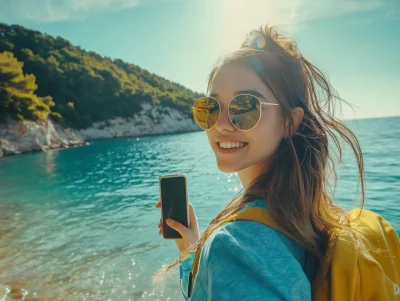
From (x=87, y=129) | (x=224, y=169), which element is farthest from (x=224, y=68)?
(x=87, y=129)

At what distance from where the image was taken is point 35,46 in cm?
5656

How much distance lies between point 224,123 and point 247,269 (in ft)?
2.61

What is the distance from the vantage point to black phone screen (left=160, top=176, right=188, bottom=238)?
187cm

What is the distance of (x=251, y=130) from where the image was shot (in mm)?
1259

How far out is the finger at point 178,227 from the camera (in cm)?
181

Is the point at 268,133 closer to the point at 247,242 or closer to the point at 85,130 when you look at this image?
the point at 247,242

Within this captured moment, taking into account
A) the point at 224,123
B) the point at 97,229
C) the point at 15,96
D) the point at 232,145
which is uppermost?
the point at 15,96

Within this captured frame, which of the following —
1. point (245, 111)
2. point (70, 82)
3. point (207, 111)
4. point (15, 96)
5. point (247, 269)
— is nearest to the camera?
point (247, 269)

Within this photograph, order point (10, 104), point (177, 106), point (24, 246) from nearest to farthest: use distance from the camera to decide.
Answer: point (24, 246) < point (10, 104) < point (177, 106)

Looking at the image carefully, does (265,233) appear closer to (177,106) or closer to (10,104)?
(10,104)

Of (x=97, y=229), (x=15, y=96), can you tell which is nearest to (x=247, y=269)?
(x=97, y=229)

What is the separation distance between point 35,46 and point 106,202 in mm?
59318

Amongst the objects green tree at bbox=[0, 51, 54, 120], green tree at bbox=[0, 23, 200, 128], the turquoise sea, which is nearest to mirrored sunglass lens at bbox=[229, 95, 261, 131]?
the turquoise sea

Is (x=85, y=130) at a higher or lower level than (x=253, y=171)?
lower
